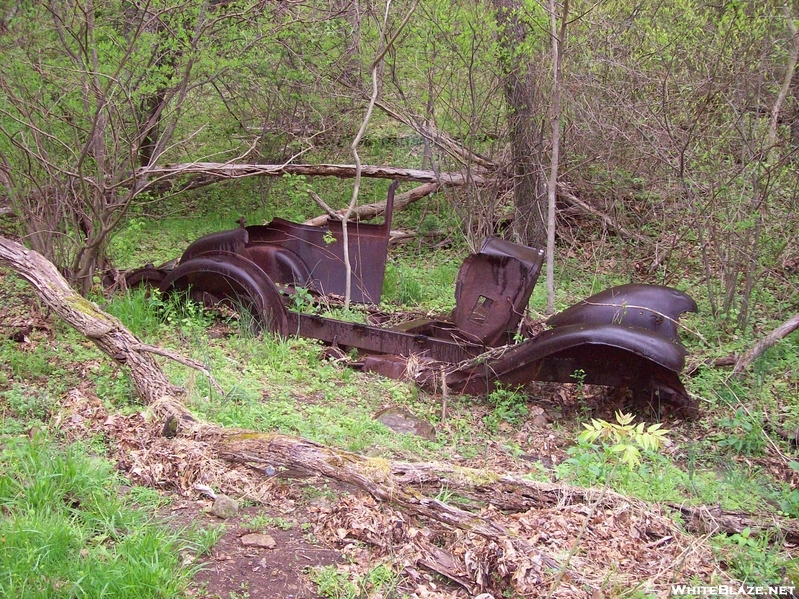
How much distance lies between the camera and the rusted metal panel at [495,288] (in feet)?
17.9

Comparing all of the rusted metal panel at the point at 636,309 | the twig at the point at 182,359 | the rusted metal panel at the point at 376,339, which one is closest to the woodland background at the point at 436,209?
the twig at the point at 182,359

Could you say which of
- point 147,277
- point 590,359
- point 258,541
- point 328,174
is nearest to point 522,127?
point 328,174

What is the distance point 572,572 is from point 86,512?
6.40 ft

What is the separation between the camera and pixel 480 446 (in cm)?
465

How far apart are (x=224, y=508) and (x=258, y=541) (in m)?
0.27

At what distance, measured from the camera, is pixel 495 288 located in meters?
5.56

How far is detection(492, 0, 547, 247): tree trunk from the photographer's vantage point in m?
7.87

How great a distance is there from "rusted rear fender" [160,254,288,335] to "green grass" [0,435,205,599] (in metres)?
2.83

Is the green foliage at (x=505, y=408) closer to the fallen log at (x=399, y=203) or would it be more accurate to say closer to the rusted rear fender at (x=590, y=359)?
the rusted rear fender at (x=590, y=359)

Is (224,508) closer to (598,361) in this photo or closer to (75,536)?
(75,536)

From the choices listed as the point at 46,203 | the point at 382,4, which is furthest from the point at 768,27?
the point at 46,203

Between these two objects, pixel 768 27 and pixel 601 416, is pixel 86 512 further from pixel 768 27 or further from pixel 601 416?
→ pixel 768 27

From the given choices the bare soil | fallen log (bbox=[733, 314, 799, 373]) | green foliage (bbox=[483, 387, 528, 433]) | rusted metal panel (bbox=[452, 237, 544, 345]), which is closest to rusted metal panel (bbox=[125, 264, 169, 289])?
rusted metal panel (bbox=[452, 237, 544, 345])

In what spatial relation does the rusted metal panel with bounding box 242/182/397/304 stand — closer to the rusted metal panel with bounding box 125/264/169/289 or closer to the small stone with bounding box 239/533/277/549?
the rusted metal panel with bounding box 125/264/169/289
